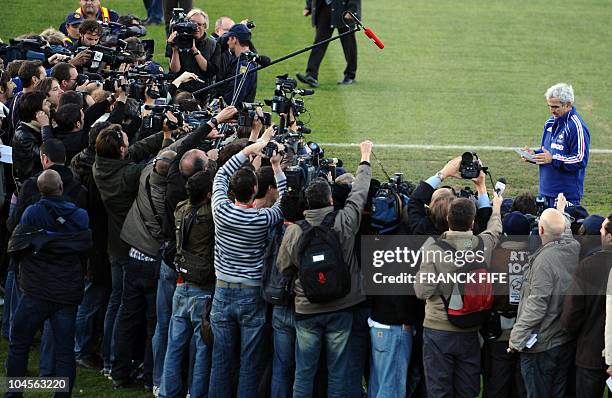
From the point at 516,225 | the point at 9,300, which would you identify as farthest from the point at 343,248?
the point at 9,300

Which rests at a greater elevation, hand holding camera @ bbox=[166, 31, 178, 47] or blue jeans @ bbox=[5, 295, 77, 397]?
hand holding camera @ bbox=[166, 31, 178, 47]

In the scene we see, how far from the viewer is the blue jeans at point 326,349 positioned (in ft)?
23.4

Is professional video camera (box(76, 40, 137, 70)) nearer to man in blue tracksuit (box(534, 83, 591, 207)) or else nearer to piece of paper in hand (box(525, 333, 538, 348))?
man in blue tracksuit (box(534, 83, 591, 207))

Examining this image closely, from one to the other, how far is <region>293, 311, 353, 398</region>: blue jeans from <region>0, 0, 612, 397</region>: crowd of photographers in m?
0.01

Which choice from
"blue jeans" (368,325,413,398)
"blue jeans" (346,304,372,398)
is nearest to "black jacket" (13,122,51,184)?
"blue jeans" (346,304,372,398)

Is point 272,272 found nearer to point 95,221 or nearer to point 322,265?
point 322,265

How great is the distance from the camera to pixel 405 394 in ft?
23.7

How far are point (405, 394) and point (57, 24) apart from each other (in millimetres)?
13277

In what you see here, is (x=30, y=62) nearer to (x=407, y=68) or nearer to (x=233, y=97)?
(x=233, y=97)

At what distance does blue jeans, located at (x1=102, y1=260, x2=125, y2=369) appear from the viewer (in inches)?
328

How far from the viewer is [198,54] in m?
11.6

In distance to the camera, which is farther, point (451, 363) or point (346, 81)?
point (346, 81)

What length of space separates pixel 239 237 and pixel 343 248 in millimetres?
672

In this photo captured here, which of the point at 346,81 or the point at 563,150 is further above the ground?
the point at 563,150
